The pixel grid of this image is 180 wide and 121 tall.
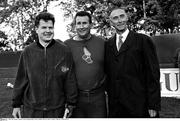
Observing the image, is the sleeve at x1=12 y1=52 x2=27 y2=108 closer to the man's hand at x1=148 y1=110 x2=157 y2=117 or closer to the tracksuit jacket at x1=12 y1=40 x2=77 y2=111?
the tracksuit jacket at x1=12 y1=40 x2=77 y2=111

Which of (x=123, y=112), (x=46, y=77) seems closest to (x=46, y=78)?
(x=46, y=77)

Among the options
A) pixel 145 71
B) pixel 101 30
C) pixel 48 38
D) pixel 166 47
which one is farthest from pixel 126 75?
pixel 101 30

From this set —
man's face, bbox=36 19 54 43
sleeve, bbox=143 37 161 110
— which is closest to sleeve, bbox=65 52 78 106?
man's face, bbox=36 19 54 43

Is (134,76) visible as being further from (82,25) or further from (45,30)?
(45,30)

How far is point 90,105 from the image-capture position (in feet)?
9.54

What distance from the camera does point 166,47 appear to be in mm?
11609

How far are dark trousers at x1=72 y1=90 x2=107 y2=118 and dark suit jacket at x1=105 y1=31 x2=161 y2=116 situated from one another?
21cm

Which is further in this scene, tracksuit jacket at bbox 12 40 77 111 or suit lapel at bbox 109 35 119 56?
suit lapel at bbox 109 35 119 56

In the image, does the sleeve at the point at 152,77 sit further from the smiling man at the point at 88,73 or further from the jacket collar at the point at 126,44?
the smiling man at the point at 88,73

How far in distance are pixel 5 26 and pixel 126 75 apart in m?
21.2

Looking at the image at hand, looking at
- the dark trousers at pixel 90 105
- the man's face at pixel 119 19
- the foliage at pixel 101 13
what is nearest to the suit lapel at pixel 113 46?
the man's face at pixel 119 19

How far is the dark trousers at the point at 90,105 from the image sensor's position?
290 cm

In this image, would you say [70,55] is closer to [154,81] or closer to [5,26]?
[154,81]

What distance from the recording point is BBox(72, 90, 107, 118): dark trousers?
2.90 m
